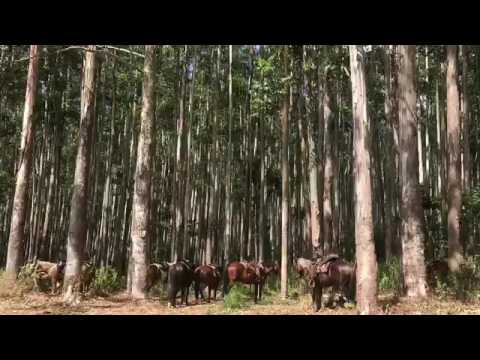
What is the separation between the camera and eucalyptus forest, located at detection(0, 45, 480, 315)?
1040cm

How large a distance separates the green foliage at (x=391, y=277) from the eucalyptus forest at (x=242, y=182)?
0.20 ft

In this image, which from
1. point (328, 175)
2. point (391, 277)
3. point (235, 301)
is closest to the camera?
point (235, 301)

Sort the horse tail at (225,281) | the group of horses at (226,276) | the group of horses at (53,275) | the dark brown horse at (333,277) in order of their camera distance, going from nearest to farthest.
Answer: the dark brown horse at (333,277) < the group of horses at (226,276) < the horse tail at (225,281) < the group of horses at (53,275)

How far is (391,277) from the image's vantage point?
43.6 ft

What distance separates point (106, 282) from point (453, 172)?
10549mm

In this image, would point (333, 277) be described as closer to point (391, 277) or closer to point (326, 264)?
point (326, 264)

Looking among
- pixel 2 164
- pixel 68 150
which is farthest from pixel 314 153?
pixel 2 164

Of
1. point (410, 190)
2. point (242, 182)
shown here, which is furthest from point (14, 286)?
point (242, 182)

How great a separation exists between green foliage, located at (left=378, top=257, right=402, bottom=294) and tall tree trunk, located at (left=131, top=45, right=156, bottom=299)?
6327 mm

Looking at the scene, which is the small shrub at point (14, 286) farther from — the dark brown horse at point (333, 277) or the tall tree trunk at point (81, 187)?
the dark brown horse at point (333, 277)

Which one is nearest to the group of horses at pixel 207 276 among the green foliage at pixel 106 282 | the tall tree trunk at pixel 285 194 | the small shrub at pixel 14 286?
the tall tree trunk at pixel 285 194

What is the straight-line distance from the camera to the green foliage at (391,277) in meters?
12.4

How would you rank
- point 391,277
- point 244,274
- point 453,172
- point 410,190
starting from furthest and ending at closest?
point 391,277, point 453,172, point 244,274, point 410,190

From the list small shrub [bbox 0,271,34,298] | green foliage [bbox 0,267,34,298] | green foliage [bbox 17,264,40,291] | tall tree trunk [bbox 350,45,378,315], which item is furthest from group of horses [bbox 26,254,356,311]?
tall tree trunk [bbox 350,45,378,315]
